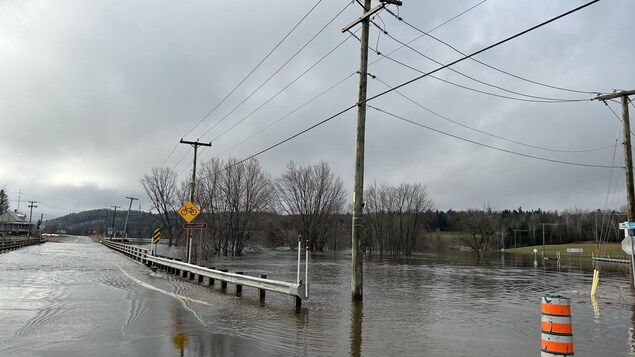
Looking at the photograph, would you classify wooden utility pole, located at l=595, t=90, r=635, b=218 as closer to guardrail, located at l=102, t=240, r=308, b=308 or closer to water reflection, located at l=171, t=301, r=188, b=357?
guardrail, located at l=102, t=240, r=308, b=308

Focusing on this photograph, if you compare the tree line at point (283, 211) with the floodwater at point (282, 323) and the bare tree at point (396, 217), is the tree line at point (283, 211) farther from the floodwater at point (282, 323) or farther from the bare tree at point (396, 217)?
the floodwater at point (282, 323)

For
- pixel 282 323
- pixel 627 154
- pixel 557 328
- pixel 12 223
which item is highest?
pixel 627 154

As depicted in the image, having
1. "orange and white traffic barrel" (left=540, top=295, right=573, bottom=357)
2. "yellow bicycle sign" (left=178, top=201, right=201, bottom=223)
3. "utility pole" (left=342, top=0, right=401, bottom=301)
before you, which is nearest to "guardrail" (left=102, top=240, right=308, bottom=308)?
"utility pole" (left=342, top=0, right=401, bottom=301)

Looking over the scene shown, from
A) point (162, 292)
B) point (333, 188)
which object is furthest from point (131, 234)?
point (162, 292)

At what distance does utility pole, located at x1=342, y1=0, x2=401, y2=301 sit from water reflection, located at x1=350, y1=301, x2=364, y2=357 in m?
0.76

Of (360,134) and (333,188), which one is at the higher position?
(333,188)

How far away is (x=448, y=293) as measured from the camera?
15.4 m

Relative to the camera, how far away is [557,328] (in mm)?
5344

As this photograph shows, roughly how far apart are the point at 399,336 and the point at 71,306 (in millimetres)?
7930

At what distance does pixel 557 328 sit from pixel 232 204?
176ft

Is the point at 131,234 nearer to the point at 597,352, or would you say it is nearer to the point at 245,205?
the point at 245,205

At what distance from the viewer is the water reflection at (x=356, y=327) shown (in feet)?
23.0

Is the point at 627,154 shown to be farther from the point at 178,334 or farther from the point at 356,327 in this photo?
the point at 178,334

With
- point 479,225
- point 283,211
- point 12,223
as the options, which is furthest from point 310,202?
point 12,223
